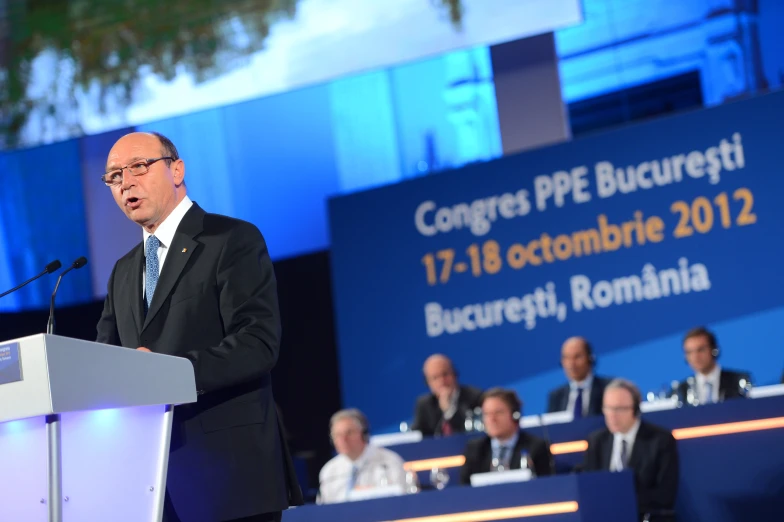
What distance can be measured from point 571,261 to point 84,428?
603 cm

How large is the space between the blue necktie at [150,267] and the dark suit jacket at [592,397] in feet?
16.5

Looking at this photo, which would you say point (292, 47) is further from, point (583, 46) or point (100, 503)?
point (100, 503)

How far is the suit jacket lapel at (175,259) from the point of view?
209 centimetres

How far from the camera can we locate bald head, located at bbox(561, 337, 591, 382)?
271 inches

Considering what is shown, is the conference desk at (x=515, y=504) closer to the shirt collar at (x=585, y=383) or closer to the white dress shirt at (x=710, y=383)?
the white dress shirt at (x=710, y=383)

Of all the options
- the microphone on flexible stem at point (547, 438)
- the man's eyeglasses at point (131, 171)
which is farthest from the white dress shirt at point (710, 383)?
the man's eyeglasses at point (131, 171)

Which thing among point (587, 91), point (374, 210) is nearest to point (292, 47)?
point (374, 210)

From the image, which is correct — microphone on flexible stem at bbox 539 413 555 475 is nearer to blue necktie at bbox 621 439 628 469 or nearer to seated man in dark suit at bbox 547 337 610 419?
blue necktie at bbox 621 439 628 469

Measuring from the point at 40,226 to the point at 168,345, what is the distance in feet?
27.3

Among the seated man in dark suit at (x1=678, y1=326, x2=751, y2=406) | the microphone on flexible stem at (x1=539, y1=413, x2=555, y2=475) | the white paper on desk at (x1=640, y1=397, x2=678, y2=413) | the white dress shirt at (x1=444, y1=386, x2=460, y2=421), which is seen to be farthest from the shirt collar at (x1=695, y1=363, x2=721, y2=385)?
the white dress shirt at (x1=444, y1=386, x2=460, y2=421)

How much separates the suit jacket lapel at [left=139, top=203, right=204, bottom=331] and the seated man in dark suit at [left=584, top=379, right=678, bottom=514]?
144 inches

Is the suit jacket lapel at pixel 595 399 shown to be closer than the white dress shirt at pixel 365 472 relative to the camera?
No

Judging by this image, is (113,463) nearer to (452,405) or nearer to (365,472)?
(365,472)

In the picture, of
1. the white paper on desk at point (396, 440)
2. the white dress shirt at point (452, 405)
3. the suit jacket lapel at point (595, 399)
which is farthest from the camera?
the white dress shirt at point (452, 405)
